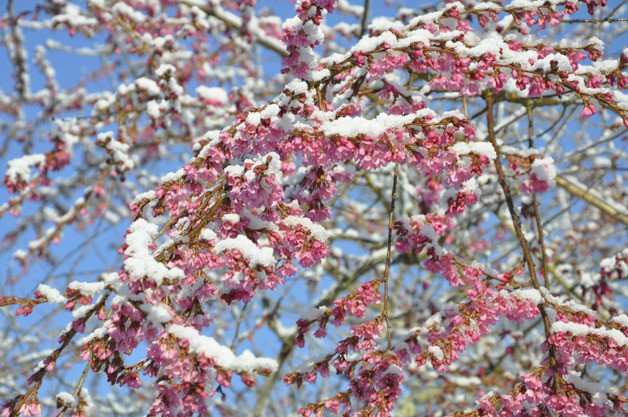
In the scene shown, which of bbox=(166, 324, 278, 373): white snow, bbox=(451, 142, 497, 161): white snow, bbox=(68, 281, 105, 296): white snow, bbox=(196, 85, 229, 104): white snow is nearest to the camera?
bbox=(166, 324, 278, 373): white snow

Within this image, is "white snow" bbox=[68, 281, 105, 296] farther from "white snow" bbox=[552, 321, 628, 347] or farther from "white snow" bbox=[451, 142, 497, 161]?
"white snow" bbox=[552, 321, 628, 347]

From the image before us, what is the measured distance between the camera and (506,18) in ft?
10.9

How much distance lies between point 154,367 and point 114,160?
6.42 ft

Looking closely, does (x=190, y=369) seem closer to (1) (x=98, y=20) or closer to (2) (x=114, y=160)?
(2) (x=114, y=160)

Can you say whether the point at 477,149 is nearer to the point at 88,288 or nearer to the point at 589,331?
the point at 589,331

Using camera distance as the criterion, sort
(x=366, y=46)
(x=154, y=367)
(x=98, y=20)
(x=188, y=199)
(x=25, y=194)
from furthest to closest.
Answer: (x=98, y=20)
(x=25, y=194)
(x=366, y=46)
(x=188, y=199)
(x=154, y=367)

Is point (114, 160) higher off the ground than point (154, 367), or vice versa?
point (114, 160)

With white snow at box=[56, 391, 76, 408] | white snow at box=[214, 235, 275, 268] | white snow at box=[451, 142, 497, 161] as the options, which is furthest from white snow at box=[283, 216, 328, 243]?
white snow at box=[56, 391, 76, 408]

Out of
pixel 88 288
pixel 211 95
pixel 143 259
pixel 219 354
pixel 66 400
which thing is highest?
pixel 211 95

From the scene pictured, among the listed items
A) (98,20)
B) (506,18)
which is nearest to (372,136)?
(506,18)

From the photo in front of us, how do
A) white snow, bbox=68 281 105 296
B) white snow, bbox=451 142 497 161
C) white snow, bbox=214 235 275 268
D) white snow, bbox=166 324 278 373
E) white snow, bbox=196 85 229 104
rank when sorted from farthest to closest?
white snow, bbox=196 85 229 104, white snow, bbox=451 142 497 161, white snow, bbox=68 281 105 296, white snow, bbox=214 235 275 268, white snow, bbox=166 324 278 373

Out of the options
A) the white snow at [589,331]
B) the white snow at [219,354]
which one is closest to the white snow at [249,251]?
the white snow at [219,354]

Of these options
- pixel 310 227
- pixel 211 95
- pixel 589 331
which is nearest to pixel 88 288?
pixel 310 227

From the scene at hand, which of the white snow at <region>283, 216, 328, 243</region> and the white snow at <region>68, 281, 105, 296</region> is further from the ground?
the white snow at <region>283, 216, 328, 243</region>
